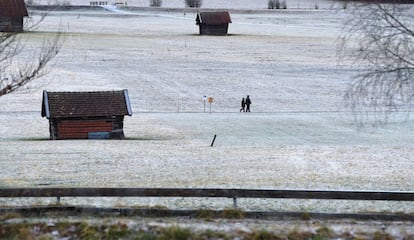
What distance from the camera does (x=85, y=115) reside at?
3038cm

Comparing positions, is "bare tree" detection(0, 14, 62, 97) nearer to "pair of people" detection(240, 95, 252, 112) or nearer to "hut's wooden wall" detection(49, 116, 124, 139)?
"hut's wooden wall" detection(49, 116, 124, 139)

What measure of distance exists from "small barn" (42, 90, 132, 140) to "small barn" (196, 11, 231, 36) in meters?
52.5

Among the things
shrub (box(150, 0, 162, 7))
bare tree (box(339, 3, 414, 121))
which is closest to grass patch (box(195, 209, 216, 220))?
bare tree (box(339, 3, 414, 121))

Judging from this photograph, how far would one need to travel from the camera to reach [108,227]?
9703 millimetres

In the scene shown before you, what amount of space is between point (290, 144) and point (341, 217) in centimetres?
1744

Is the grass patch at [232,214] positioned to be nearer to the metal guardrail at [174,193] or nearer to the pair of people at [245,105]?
the metal guardrail at [174,193]

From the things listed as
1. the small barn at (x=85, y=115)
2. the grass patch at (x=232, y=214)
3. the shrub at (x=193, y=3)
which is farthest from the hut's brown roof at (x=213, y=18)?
the grass patch at (x=232, y=214)

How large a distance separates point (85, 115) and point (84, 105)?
24.4 inches

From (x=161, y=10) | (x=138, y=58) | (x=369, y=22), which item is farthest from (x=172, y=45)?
(x=369, y=22)

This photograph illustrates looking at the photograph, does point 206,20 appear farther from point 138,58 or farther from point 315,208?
point 315,208

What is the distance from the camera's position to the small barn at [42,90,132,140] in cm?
3053

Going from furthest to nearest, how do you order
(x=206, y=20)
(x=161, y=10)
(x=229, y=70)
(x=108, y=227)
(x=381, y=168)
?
(x=161, y=10), (x=206, y=20), (x=229, y=70), (x=381, y=168), (x=108, y=227)

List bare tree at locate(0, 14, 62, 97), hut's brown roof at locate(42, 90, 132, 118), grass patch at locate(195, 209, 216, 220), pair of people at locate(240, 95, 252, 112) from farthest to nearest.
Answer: pair of people at locate(240, 95, 252, 112) → hut's brown roof at locate(42, 90, 132, 118) → bare tree at locate(0, 14, 62, 97) → grass patch at locate(195, 209, 216, 220)

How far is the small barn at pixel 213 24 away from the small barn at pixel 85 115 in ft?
172
